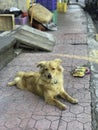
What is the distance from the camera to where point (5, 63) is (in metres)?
7.70

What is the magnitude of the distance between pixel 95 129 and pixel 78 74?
2.22 m

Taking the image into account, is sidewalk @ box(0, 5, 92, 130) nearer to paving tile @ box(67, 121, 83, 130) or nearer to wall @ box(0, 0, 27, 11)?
paving tile @ box(67, 121, 83, 130)

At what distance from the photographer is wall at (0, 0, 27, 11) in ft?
38.8

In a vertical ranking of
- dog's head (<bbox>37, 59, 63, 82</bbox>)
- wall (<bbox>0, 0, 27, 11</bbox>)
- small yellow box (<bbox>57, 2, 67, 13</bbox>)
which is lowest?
small yellow box (<bbox>57, 2, 67, 13</bbox>)

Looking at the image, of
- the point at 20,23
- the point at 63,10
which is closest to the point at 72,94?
the point at 20,23

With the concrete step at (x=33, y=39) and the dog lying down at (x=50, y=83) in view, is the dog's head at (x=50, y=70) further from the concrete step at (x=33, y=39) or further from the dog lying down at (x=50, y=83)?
the concrete step at (x=33, y=39)

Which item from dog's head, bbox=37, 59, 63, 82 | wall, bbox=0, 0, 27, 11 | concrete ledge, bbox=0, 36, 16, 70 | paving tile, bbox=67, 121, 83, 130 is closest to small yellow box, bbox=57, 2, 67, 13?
wall, bbox=0, 0, 27, 11

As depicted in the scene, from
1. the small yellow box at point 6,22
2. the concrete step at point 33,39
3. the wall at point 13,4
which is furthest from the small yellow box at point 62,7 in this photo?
the concrete step at point 33,39

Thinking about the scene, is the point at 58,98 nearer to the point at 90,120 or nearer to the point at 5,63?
the point at 90,120

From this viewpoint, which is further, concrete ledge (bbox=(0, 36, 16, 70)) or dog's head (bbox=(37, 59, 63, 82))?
concrete ledge (bbox=(0, 36, 16, 70))

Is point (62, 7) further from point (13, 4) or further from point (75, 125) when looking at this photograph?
point (75, 125)

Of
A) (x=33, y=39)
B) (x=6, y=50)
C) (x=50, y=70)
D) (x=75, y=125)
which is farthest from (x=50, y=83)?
(x=33, y=39)

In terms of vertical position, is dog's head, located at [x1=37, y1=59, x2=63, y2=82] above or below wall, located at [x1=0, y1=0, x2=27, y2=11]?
above

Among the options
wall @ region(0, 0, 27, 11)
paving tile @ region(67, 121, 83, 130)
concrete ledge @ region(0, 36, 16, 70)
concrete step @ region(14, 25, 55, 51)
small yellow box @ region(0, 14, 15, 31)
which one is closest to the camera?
paving tile @ region(67, 121, 83, 130)
